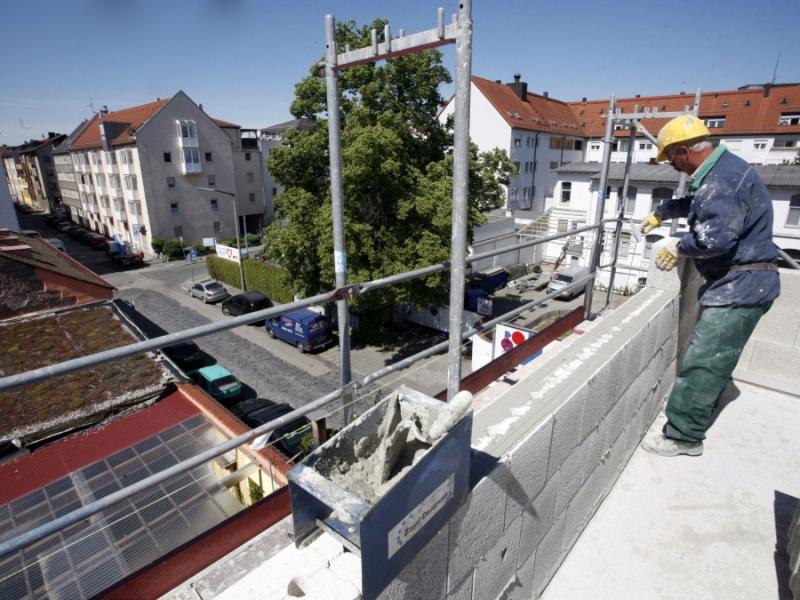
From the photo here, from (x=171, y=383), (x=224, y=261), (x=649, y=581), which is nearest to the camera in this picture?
(x=649, y=581)

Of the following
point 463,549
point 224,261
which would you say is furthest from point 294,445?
point 224,261

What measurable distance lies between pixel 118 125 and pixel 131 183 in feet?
16.9

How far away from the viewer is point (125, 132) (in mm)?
32375

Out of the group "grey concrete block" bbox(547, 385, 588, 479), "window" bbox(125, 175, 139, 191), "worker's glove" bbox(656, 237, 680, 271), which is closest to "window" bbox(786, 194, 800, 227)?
"worker's glove" bbox(656, 237, 680, 271)

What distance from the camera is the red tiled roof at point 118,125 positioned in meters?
32.1

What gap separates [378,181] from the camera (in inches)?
542

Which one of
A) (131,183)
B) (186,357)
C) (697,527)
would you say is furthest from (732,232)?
(131,183)

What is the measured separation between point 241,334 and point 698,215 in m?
19.1

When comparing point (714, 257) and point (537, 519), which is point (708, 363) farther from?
point (537, 519)

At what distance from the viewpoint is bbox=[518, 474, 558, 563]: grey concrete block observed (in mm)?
2352

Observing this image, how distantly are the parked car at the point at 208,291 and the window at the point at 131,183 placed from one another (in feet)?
38.6

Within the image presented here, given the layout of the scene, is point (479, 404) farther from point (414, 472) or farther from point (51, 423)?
point (51, 423)

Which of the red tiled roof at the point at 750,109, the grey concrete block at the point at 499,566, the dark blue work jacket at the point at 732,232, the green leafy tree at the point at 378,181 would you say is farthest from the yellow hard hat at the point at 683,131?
the red tiled roof at the point at 750,109

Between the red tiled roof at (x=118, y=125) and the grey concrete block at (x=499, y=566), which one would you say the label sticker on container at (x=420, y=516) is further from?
the red tiled roof at (x=118, y=125)
